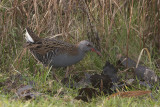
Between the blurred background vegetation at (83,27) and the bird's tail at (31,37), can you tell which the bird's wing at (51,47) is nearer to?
the bird's tail at (31,37)

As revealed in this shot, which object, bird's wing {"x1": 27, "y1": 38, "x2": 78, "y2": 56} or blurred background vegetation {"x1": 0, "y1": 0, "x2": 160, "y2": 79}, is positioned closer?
bird's wing {"x1": 27, "y1": 38, "x2": 78, "y2": 56}

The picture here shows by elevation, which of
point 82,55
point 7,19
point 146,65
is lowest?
point 146,65

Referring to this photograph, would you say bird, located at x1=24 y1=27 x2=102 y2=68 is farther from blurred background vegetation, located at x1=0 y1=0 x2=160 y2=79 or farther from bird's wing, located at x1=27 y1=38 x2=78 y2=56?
blurred background vegetation, located at x1=0 y1=0 x2=160 y2=79

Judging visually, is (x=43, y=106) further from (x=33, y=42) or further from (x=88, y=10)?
(x=88, y=10)

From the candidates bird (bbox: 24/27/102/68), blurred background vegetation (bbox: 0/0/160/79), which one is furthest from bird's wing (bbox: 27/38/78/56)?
blurred background vegetation (bbox: 0/0/160/79)

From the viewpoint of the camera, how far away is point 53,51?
16.0 feet

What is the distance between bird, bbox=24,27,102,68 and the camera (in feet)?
16.0

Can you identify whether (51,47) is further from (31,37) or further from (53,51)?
(31,37)

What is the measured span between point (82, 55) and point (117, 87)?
0.95 metres

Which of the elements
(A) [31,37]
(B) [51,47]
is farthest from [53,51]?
(A) [31,37]

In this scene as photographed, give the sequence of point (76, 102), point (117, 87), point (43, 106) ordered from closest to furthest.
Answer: point (43, 106)
point (76, 102)
point (117, 87)

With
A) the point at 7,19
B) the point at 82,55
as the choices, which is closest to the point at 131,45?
the point at 82,55

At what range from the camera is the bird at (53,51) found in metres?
4.86

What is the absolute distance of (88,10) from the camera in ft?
16.9
